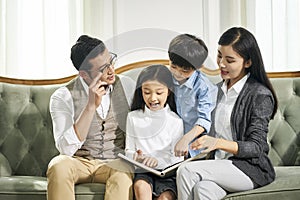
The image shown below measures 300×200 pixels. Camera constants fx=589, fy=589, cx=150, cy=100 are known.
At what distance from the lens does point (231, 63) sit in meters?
2.12

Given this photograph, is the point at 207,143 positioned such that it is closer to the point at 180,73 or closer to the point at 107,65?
the point at 180,73

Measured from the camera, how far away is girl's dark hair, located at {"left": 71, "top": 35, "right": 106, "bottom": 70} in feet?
7.05

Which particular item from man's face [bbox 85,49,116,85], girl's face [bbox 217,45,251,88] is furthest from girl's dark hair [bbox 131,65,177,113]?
girl's face [bbox 217,45,251,88]

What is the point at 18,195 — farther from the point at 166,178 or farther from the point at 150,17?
the point at 150,17

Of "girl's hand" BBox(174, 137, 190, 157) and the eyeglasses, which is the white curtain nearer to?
the eyeglasses

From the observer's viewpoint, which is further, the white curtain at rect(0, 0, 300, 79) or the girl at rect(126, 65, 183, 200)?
the white curtain at rect(0, 0, 300, 79)

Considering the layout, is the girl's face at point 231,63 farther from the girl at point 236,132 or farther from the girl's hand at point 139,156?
the girl's hand at point 139,156

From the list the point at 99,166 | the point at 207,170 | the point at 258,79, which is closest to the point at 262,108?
the point at 258,79

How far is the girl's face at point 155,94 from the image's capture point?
2035 millimetres

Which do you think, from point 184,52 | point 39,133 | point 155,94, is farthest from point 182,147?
point 39,133

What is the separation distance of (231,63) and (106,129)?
53 cm

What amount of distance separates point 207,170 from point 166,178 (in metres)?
0.17

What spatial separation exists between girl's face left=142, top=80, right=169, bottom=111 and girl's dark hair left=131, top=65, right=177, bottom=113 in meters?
0.02

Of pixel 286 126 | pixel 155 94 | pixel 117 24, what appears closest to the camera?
pixel 155 94
